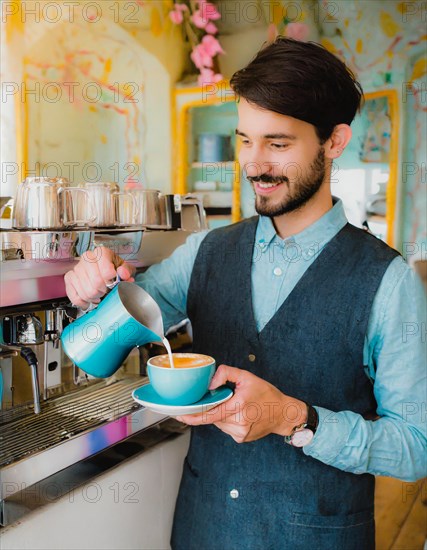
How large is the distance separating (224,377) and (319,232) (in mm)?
435

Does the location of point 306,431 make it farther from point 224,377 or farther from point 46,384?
point 46,384

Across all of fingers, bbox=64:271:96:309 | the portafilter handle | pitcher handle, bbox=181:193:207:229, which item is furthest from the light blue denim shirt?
pitcher handle, bbox=181:193:207:229

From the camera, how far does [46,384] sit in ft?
4.73

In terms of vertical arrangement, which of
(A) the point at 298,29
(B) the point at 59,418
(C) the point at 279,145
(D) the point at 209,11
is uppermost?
(D) the point at 209,11

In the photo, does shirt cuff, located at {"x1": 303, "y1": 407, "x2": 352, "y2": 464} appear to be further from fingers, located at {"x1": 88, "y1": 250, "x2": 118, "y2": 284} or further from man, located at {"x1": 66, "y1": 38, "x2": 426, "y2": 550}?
fingers, located at {"x1": 88, "y1": 250, "x2": 118, "y2": 284}

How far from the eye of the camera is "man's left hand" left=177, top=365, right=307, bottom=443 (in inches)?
39.4

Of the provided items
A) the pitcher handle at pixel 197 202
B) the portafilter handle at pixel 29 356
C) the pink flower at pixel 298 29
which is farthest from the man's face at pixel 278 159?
the pink flower at pixel 298 29

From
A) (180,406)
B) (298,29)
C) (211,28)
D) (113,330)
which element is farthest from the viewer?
(211,28)

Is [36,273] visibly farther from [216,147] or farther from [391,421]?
[216,147]

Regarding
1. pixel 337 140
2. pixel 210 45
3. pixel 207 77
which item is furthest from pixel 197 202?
pixel 210 45

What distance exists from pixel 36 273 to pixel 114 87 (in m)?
1.37

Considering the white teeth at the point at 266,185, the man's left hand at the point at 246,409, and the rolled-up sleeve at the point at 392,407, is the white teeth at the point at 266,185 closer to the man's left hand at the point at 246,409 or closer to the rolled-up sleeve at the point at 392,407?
the rolled-up sleeve at the point at 392,407

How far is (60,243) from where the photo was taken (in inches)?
51.5

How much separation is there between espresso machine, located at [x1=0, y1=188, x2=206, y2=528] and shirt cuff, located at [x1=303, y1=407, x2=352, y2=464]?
481mm
